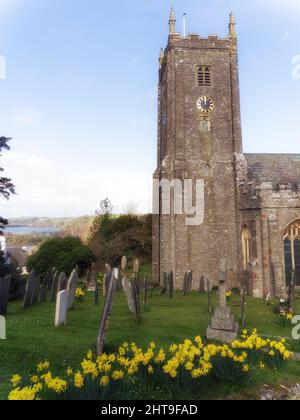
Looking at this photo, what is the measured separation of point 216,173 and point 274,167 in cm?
396

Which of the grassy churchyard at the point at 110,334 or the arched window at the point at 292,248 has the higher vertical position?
the arched window at the point at 292,248

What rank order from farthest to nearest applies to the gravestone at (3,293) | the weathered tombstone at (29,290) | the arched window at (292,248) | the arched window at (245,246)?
1. the arched window at (245,246)
2. the arched window at (292,248)
3. the weathered tombstone at (29,290)
4. the gravestone at (3,293)

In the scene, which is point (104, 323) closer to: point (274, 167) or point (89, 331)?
point (89, 331)

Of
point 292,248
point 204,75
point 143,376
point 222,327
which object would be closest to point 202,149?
point 204,75

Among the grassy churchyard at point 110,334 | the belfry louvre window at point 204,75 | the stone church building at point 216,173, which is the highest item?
the belfry louvre window at point 204,75

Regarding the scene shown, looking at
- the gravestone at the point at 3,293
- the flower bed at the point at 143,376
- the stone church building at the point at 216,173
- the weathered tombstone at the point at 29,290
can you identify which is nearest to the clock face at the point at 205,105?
the stone church building at the point at 216,173

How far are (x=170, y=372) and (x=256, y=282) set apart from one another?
1387 centimetres

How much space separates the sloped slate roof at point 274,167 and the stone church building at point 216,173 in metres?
0.06

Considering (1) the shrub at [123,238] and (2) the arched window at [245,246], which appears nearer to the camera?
(2) the arched window at [245,246]

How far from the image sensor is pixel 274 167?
22516 mm

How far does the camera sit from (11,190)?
18.6 m

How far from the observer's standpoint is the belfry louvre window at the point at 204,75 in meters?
23.0

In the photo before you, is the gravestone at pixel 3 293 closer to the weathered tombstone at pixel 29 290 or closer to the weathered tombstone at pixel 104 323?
the weathered tombstone at pixel 29 290
